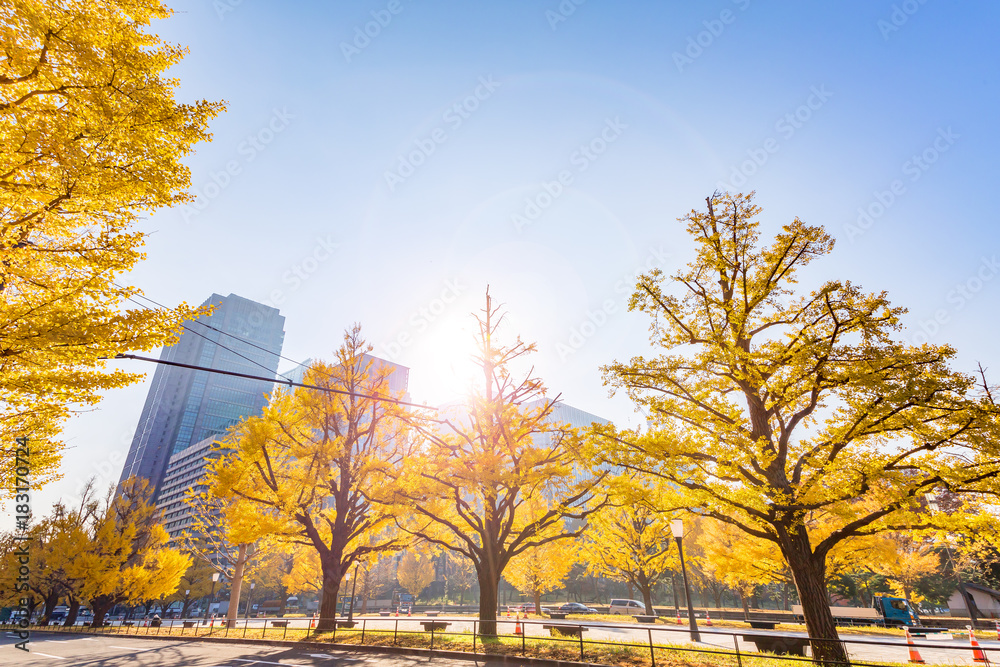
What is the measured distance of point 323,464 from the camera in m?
16.2

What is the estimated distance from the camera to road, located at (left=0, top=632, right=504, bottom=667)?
1162 cm

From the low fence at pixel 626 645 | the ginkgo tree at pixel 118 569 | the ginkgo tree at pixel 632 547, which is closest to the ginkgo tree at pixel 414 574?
the ginkgo tree at pixel 118 569

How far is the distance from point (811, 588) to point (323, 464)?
15008 mm

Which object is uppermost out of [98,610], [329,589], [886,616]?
[329,589]

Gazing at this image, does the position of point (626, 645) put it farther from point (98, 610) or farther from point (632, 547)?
point (98, 610)

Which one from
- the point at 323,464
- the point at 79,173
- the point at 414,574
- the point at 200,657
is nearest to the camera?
the point at 79,173

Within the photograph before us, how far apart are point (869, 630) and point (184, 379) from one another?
179180 mm

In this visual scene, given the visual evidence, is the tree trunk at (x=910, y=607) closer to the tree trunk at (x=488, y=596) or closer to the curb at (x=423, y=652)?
the tree trunk at (x=488, y=596)

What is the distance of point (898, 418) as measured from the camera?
917cm

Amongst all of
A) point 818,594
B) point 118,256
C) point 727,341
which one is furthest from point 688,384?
point 118,256

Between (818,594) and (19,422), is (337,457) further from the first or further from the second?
(818,594)

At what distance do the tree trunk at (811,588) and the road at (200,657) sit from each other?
8081 mm

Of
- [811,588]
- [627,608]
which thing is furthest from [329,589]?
[627,608]

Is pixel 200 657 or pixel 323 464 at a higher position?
pixel 323 464
